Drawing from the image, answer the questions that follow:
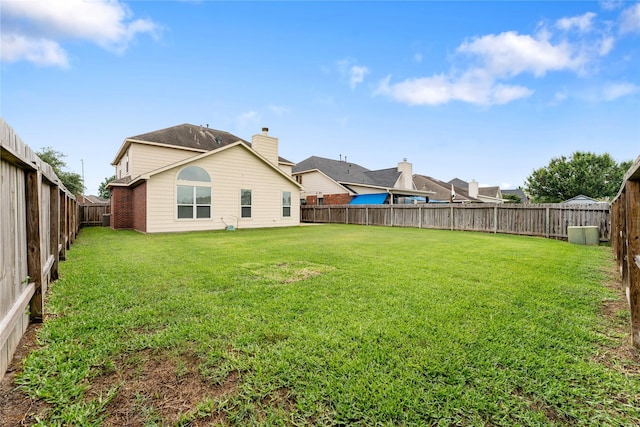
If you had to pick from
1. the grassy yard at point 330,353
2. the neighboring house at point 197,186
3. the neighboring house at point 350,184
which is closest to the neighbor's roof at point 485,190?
the neighboring house at point 350,184

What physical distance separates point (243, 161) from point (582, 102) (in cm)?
1980

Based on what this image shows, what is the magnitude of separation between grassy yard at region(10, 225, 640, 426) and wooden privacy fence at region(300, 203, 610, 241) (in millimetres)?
9082

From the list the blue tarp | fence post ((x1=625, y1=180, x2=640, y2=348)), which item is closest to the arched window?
the blue tarp

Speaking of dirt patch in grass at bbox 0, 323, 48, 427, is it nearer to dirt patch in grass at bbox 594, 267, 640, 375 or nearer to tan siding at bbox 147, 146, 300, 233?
dirt patch in grass at bbox 594, 267, 640, 375

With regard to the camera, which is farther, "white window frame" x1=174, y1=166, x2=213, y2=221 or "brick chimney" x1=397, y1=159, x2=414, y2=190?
"brick chimney" x1=397, y1=159, x2=414, y2=190

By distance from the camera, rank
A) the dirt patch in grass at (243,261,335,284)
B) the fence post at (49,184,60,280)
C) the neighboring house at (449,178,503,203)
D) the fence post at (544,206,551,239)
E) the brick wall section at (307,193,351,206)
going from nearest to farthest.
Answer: the fence post at (49,184,60,280)
the dirt patch in grass at (243,261,335,284)
the fence post at (544,206,551,239)
the brick wall section at (307,193,351,206)
the neighboring house at (449,178,503,203)

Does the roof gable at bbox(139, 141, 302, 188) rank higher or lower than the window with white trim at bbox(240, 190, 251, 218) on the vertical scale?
higher

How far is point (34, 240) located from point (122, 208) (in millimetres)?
14794

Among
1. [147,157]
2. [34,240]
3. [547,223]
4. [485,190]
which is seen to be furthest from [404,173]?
[34,240]

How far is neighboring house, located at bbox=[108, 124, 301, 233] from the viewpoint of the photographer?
1355cm

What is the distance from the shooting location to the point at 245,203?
53.3 feet

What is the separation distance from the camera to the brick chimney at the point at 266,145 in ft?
61.3

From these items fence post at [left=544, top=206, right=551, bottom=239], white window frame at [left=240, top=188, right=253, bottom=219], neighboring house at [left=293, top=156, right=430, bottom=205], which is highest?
neighboring house at [left=293, top=156, right=430, bottom=205]

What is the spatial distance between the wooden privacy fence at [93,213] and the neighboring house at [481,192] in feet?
123
